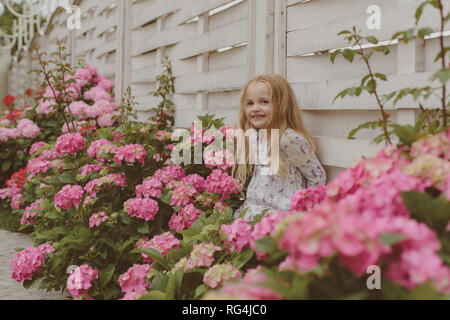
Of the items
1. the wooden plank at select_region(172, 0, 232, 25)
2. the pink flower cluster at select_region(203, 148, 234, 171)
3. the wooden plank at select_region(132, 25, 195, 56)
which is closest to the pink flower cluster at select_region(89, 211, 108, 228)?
the pink flower cluster at select_region(203, 148, 234, 171)

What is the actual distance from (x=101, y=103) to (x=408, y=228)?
4241mm

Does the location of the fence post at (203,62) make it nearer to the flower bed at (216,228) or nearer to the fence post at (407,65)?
the flower bed at (216,228)

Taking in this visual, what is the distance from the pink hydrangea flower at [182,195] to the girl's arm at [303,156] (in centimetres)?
50

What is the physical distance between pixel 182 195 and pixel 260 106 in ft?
1.92

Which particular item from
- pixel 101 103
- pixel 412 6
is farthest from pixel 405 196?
pixel 101 103

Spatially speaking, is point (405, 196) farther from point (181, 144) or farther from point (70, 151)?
point (70, 151)

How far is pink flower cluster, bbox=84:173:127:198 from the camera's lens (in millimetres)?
2545

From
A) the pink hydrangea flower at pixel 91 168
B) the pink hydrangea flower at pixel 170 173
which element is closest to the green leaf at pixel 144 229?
the pink hydrangea flower at pixel 170 173

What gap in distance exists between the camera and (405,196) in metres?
1.04

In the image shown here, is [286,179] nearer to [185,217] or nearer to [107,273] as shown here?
[185,217]

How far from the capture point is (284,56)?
8.27 feet

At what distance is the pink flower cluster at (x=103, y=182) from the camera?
2.54 m

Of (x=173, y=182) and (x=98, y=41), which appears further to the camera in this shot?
(x=98, y=41)

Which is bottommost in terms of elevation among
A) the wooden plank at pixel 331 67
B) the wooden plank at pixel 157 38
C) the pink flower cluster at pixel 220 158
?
the pink flower cluster at pixel 220 158
